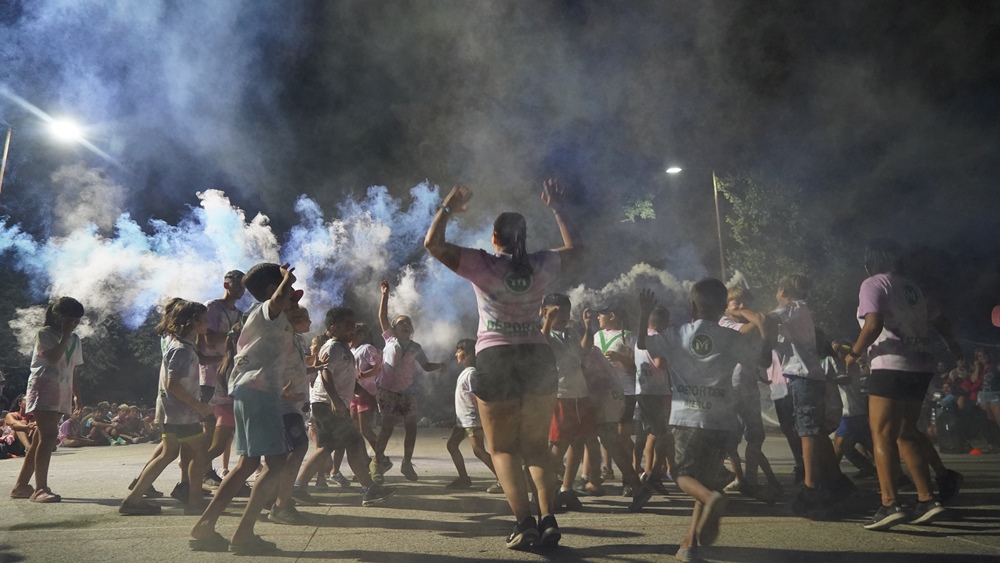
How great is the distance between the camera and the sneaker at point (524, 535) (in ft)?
10.8

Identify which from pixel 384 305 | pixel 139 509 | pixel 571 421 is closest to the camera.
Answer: pixel 139 509

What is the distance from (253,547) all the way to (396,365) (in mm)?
3730

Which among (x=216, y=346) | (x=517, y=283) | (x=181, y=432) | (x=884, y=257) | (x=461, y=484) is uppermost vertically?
(x=884, y=257)

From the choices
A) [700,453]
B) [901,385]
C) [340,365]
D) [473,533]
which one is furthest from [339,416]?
[901,385]

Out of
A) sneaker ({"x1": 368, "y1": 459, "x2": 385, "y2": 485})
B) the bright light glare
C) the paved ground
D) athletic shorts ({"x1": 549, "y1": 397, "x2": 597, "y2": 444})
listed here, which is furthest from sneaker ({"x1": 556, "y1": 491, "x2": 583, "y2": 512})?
the bright light glare

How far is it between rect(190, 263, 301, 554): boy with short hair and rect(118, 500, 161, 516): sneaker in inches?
53.1

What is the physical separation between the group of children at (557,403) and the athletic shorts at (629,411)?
0.07 feet

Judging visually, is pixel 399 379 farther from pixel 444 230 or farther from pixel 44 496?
pixel 444 230

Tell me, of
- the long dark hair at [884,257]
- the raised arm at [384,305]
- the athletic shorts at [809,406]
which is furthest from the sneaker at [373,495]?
the long dark hair at [884,257]

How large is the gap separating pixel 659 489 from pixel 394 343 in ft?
10.1

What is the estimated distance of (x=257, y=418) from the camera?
3.71 m

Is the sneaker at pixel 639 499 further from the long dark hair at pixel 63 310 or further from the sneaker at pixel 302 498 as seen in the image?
the long dark hair at pixel 63 310

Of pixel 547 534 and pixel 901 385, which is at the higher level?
pixel 901 385

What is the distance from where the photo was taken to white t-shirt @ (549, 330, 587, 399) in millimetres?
5323
